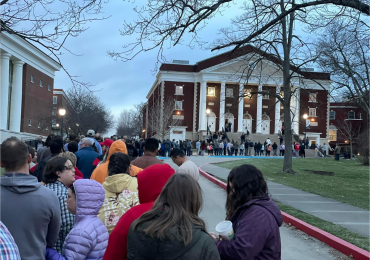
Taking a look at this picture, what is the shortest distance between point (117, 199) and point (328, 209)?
7.71 meters

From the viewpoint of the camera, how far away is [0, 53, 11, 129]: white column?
3894 centimetres

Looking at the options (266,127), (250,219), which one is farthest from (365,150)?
(266,127)

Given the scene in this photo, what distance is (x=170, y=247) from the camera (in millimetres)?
2104

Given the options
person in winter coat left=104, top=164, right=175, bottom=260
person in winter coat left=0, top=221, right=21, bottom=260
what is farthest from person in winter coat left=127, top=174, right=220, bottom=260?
person in winter coat left=0, top=221, right=21, bottom=260

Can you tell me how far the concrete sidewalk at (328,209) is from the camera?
814 centimetres

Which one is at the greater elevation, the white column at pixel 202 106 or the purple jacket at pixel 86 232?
the white column at pixel 202 106

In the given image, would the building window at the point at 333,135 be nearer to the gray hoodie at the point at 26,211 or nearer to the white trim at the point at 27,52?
the white trim at the point at 27,52

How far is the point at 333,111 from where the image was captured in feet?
238

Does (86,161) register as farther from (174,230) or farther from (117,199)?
(174,230)

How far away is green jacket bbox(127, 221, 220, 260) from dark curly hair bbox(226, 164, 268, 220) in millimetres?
831

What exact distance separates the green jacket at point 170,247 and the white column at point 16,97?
44806mm

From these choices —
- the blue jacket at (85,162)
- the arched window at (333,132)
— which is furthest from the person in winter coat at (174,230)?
the arched window at (333,132)

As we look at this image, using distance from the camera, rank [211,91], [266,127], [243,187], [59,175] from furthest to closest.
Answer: [266,127] < [211,91] < [59,175] < [243,187]

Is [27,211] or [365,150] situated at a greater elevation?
[365,150]
